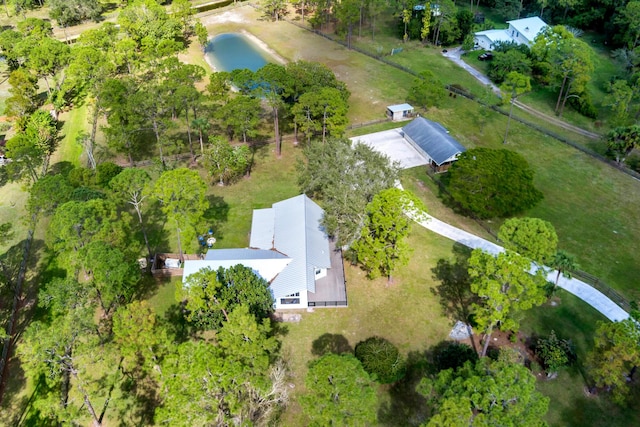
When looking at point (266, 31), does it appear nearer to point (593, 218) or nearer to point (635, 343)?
point (593, 218)

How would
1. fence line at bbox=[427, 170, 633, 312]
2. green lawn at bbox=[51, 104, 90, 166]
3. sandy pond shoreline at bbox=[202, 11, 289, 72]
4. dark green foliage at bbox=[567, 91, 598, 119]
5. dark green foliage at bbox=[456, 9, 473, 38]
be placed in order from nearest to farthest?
1. fence line at bbox=[427, 170, 633, 312]
2. green lawn at bbox=[51, 104, 90, 166]
3. dark green foliage at bbox=[567, 91, 598, 119]
4. sandy pond shoreline at bbox=[202, 11, 289, 72]
5. dark green foliage at bbox=[456, 9, 473, 38]

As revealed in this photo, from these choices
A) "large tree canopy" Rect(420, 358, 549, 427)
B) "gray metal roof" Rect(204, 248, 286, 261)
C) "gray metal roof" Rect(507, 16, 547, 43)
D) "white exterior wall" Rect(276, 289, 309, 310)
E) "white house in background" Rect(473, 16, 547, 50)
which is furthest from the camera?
"white house in background" Rect(473, 16, 547, 50)

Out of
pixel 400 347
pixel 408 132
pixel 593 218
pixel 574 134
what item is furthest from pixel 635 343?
pixel 574 134

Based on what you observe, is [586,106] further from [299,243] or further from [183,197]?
[183,197]

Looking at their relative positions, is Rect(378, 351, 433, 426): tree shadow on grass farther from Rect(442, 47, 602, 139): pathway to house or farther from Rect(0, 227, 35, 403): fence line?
Rect(442, 47, 602, 139): pathway to house

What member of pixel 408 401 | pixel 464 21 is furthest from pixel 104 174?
pixel 464 21

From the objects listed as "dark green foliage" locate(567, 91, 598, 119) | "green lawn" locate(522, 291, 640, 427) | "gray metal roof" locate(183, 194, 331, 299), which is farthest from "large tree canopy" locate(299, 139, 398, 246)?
"dark green foliage" locate(567, 91, 598, 119)

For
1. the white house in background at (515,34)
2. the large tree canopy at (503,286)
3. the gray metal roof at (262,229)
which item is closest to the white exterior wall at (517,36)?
the white house in background at (515,34)
